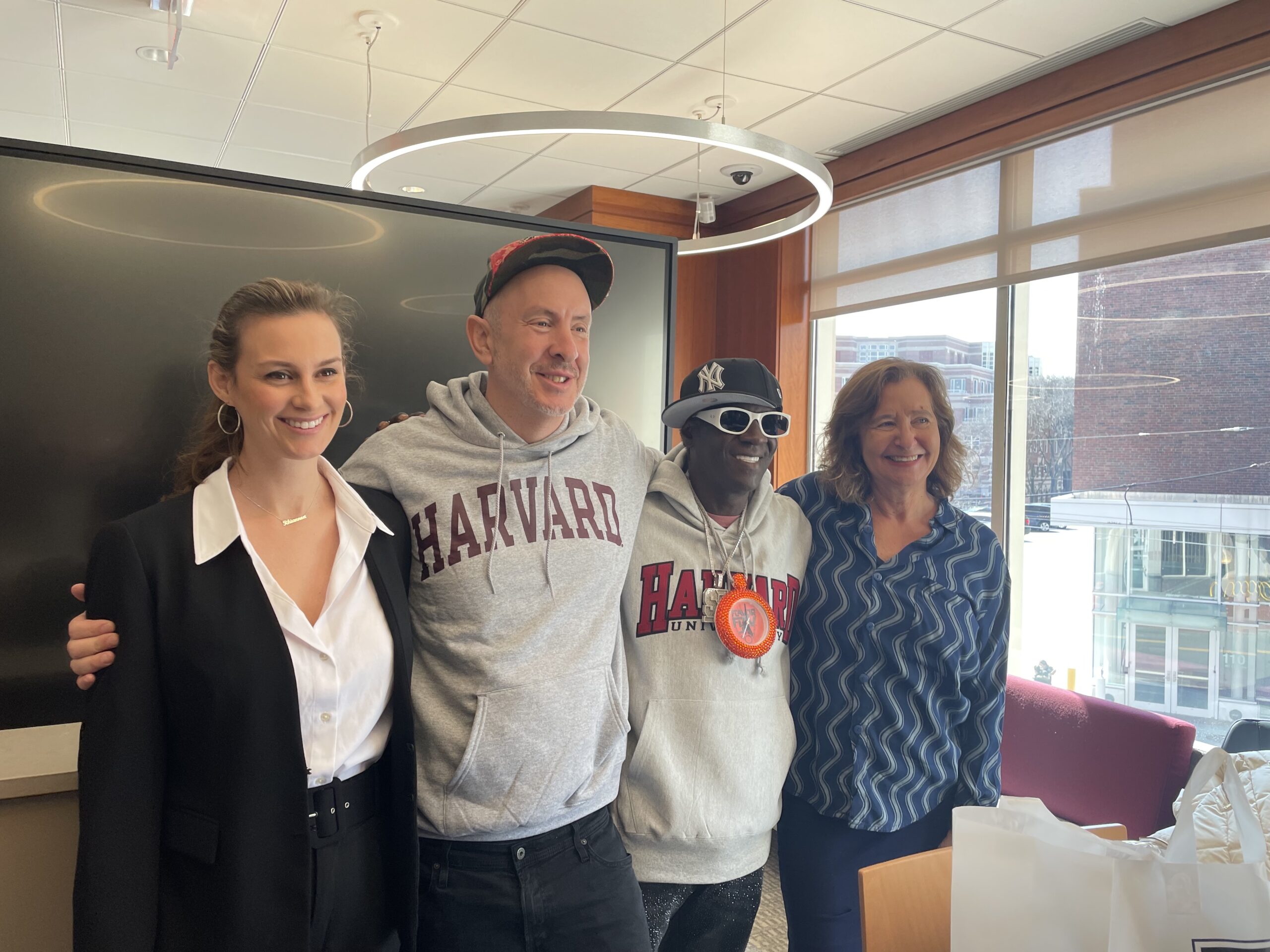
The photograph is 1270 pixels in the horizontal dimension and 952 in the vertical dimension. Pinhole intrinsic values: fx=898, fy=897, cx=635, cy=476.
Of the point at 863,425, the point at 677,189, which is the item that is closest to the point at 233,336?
the point at 863,425

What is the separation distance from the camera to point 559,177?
539cm

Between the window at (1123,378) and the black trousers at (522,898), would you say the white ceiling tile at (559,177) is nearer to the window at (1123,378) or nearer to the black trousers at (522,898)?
the window at (1123,378)

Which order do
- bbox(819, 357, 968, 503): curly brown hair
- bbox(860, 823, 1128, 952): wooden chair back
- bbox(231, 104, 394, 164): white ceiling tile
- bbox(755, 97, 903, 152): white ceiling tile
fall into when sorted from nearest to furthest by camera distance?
bbox(860, 823, 1128, 952): wooden chair back < bbox(819, 357, 968, 503): curly brown hair < bbox(755, 97, 903, 152): white ceiling tile < bbox(231, 104, 394, 164): white ceiling tile

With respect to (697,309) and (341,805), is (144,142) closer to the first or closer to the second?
(697,309)

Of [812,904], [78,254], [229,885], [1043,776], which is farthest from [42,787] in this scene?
[1043,776]

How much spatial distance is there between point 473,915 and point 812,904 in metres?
0.71

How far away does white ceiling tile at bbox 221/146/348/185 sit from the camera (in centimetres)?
510

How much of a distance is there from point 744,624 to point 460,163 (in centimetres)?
413

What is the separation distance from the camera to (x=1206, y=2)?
10.7 feet

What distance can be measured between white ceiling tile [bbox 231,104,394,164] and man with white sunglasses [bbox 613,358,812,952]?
3.62 m

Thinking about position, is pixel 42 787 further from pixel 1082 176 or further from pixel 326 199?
pixel 1082 176

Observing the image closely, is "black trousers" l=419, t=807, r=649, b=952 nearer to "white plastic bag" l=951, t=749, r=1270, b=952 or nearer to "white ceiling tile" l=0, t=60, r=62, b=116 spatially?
"white plastic bag" l=951, t=749, r=1270, b=952

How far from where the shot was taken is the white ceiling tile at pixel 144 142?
187 inches

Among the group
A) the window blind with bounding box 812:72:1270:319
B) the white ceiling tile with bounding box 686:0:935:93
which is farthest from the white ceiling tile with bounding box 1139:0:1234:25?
the white ceiling tile with bounding box 686:0:935:93
